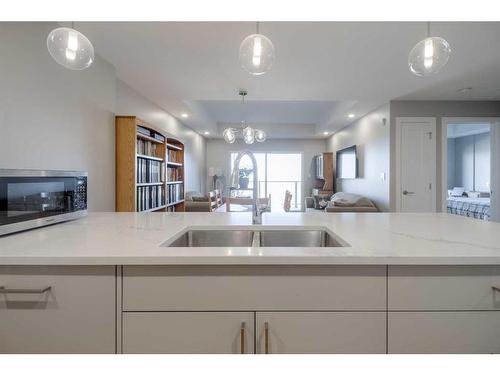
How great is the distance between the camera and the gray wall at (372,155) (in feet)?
13.9

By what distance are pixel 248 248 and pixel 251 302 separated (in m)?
0.17

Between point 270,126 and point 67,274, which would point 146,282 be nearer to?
point 67,274

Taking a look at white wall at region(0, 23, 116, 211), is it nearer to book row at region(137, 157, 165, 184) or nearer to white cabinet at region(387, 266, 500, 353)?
book row at region(137, 157, 165, 184)

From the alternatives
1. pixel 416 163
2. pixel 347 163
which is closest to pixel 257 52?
pixel 416 163

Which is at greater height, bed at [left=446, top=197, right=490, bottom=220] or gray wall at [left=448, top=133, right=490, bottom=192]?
gray wall at [left=448, top=133, right=490, bottom=192]

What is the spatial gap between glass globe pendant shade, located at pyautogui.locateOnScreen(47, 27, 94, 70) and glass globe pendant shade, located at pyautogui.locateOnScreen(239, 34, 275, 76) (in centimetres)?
83

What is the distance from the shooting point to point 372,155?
4.74 metres

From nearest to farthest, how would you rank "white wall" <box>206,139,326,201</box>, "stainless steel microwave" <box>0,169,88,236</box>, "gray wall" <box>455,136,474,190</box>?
1. "stainless steel microwave" <box>0,169,88,236</box>
2. "gray wall" <box>455,136,474,190</box>
3. "white wall" <box>206,139,326,201</box>

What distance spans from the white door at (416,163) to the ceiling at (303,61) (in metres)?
0.45

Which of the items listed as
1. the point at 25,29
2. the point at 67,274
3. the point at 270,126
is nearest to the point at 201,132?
the point at 270,126

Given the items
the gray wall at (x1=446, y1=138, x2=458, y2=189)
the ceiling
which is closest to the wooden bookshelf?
the ceiling

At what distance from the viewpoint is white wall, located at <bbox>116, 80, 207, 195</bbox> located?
322cm

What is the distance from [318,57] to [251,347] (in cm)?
259

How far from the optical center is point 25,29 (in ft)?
5.29
